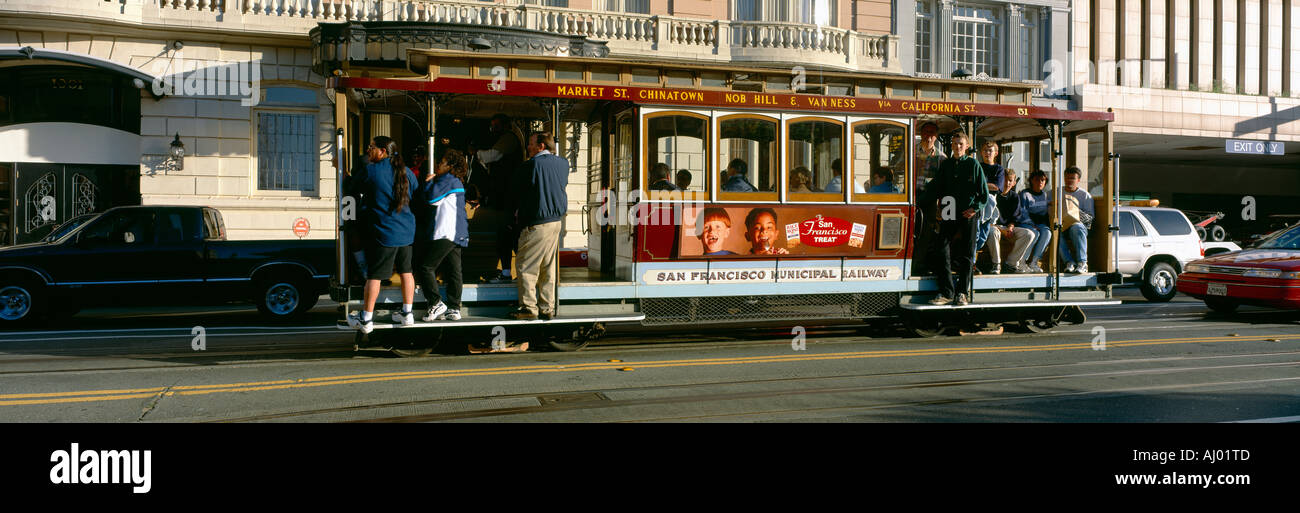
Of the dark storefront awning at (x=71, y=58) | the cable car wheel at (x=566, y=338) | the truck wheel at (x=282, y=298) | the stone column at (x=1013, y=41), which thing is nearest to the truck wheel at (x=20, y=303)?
the truck wheel at (x=282, y=298)

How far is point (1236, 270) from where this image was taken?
12.6 meters

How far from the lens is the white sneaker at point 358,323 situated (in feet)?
27.8

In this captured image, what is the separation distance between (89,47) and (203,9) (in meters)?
2.28

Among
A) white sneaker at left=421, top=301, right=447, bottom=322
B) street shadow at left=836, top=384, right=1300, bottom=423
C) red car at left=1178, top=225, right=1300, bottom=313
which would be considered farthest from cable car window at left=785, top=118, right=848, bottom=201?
red car at left=1178, top=225, right=1300, bottom=313

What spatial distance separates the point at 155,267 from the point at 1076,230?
1191 centimetres

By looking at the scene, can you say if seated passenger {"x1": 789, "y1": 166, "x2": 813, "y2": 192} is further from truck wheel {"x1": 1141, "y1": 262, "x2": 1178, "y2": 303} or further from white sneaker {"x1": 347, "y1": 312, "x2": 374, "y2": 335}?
truck wheel {"x1": 1141, "y1": 262, "x2": 1178, "y2": 303}

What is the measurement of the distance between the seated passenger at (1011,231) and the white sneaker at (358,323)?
7039 millimetres

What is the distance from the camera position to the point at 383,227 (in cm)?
850

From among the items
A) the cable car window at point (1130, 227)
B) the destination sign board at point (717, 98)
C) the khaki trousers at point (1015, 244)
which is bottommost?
the khaki trousers at point (1015, 244)

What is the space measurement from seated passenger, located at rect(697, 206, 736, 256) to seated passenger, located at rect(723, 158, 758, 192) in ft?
0.90

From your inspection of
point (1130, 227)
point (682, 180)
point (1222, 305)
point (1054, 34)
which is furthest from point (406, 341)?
point (1054, 34)

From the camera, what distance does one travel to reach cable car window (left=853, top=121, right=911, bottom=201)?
10.2 m

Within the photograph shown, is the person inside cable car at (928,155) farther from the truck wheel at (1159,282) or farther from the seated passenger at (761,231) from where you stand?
the truck wheel at (1159,282)
